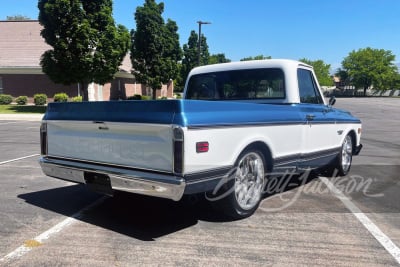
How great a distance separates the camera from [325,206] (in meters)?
5.55

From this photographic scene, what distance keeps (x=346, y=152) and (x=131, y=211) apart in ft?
14.4

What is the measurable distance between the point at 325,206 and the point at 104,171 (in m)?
3.05

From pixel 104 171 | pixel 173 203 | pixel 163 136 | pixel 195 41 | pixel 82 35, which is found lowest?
pixel 173 203

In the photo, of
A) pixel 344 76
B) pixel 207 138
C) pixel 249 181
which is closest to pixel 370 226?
pixel 249 181

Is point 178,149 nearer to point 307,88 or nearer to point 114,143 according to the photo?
point 114,143

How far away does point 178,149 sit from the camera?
3.87m

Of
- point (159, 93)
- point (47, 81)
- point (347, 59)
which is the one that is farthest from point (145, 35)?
point (347, 59)

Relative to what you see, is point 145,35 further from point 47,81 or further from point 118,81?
point 47,81

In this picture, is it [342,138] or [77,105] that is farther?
[342,138]

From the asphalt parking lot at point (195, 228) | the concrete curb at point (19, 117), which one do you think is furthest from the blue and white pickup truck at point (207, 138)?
the concrete curb at point (19, 117)

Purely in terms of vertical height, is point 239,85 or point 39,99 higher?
point 239,85

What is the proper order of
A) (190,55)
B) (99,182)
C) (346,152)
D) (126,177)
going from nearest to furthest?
1. (126,177)
2. (99,182)
3. (346,152)
4. (190,55)

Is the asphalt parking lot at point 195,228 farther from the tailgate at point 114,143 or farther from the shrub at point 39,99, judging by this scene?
the shrub at point 39,99

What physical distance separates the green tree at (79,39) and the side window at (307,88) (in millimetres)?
18448
